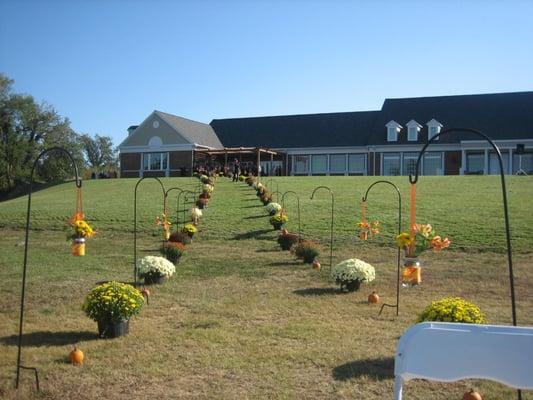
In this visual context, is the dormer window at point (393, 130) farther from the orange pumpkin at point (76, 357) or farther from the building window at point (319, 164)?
the orange pumpkin at point (76, 357)

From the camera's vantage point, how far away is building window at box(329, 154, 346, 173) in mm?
49656

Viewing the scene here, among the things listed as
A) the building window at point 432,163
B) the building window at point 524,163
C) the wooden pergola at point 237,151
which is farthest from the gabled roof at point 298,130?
the building window at point 524,163

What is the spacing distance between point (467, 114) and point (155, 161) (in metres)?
29.4

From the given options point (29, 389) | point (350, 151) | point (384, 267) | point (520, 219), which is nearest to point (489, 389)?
point (29, 389)

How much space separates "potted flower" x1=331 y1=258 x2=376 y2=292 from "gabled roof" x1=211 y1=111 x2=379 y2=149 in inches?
1525

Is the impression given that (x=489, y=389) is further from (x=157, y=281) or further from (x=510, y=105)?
(x=510, y=105)

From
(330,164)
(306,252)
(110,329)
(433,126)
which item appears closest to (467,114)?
(433,126)

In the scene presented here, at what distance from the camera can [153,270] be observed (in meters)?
11.7

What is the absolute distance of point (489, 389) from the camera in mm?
5852

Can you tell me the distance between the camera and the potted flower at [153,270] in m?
11.6

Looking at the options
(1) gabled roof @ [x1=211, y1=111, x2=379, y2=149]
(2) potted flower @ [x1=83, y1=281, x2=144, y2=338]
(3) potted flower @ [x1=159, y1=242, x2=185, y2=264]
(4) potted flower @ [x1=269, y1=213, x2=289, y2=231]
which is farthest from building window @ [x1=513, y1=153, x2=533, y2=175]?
(2) potted flower @ [x1=83, y1=281, x2=144, y2=338]

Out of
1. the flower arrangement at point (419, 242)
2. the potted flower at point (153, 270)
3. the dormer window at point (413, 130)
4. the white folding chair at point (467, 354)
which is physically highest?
the dormer window at point (413, 130)

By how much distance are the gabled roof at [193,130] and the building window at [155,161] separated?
288 centimetres

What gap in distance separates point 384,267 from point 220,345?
8321mm
